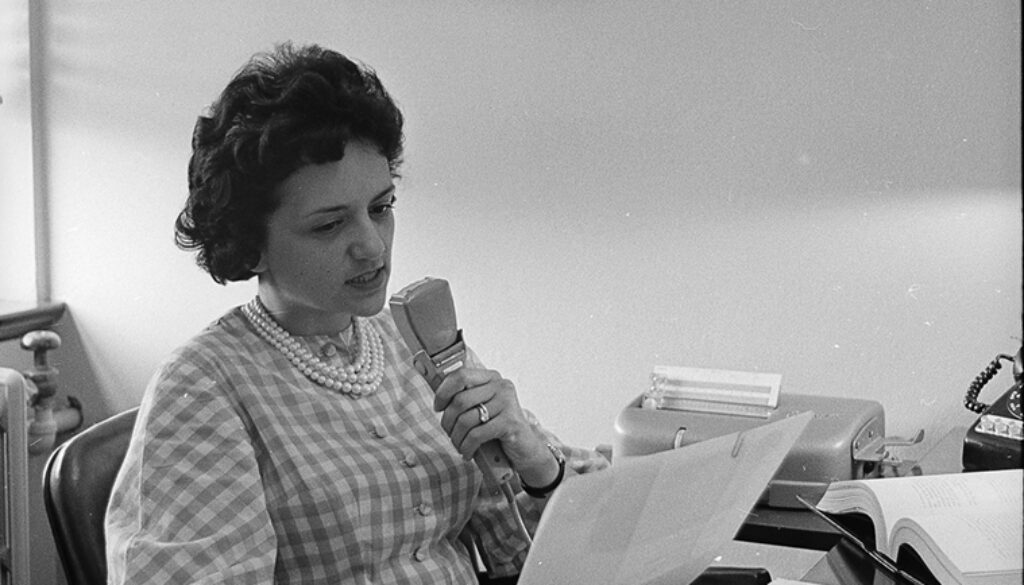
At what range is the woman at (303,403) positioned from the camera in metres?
1.09

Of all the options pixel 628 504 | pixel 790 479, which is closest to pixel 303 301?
pixel 628 504

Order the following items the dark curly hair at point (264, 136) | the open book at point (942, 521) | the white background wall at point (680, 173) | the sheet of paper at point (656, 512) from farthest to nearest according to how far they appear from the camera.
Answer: the white background wall at point (680, 173) < the dark curly hair at point (264, 136) < the open book at point (942, 521) < the sheet of paper at point (656, 512)

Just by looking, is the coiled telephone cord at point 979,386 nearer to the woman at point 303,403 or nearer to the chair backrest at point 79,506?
the woman at point 303,403

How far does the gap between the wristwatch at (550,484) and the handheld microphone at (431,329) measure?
111 mm

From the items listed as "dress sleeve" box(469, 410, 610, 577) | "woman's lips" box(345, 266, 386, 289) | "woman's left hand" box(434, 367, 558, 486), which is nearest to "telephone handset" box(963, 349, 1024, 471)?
"dress sleeve" box(469, 410, 610, 577)

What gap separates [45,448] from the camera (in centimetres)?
245

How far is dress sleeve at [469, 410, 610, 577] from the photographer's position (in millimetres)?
1319

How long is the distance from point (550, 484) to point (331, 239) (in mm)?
317

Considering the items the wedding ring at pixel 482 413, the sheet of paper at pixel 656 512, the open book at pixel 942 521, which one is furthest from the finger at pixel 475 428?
the open book at pixel 942 521

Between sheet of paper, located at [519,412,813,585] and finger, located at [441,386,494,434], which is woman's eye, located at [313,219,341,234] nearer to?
finger, located at [441,386,494,434]

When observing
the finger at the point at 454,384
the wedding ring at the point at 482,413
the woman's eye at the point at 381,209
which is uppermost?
the woman's eye at the point at 381,209

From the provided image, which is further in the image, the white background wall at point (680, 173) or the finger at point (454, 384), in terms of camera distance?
the white background wall at point (680, 173)

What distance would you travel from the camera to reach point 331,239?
47.5 inches

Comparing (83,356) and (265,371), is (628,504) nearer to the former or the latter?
(265,371)
